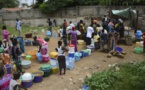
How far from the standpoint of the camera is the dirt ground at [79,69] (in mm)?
8250

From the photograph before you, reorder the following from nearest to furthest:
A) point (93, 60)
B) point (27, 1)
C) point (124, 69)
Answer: point (124, 69) → point (93, 60) → point (27, 1)

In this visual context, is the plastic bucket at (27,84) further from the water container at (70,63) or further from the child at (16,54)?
the water container at (70,63)

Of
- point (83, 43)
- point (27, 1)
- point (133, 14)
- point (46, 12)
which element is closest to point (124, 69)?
point (83, 43)

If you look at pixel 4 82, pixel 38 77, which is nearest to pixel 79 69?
pixel 38 77

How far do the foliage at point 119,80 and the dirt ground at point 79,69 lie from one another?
72cm

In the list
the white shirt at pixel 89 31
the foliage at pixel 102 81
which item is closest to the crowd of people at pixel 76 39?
the white shirt at pixel 89 31

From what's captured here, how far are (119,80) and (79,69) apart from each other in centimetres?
204

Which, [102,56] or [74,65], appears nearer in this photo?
[74,65]

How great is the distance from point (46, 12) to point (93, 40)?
13313mm

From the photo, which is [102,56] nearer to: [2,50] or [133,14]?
[133,14]

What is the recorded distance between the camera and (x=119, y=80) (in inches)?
341

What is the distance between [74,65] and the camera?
10109 mm

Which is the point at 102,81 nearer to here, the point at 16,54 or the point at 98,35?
the point at 16,54

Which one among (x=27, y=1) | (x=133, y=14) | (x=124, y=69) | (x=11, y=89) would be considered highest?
(x=27, y=1)
